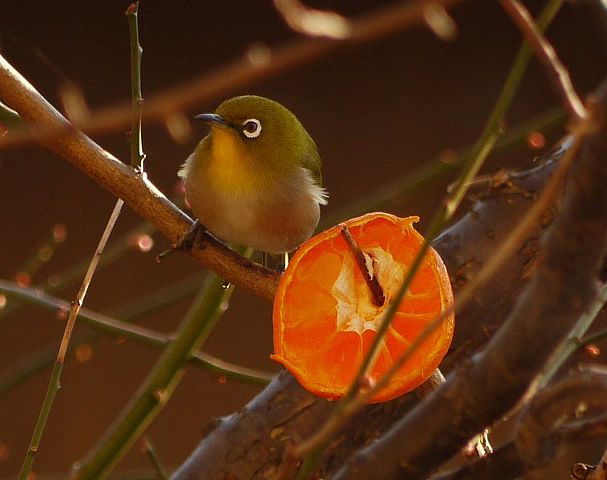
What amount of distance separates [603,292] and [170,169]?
2433 millimetres

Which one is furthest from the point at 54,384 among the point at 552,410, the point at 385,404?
the point at 552,410

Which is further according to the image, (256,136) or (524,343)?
(256,136)

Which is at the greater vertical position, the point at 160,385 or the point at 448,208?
the point at 160,385

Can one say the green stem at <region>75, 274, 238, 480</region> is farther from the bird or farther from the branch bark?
the bird

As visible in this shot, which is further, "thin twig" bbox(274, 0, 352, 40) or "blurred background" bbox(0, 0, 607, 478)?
"blurred background" bbox(0, 0, 607, 478)

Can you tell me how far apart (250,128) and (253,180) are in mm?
93

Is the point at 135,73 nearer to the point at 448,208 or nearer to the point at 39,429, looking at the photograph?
the point at 39,429

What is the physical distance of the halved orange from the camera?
3.33 ft

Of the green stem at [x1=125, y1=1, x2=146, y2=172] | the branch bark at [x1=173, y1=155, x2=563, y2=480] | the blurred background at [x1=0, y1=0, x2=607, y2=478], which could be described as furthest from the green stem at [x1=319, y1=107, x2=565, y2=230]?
the blurred background at [x1=0, y1=0, x2=607, y2=478]

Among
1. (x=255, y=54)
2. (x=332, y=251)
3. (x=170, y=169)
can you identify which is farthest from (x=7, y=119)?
(x=170, y=169)

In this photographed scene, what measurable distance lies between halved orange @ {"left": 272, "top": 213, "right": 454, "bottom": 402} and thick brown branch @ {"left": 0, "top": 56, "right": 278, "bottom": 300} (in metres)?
0.18

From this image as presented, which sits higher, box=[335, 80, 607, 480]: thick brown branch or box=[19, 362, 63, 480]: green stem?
box=[19, 362, 63, 480]: green stem

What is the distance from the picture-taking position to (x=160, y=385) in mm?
1406

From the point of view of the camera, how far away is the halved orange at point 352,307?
101 centimetres
